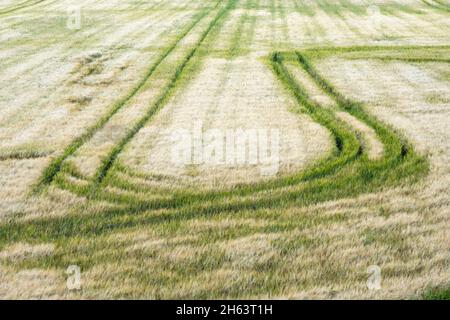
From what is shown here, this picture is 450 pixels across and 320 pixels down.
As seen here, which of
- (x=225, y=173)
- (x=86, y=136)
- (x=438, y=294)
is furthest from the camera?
(x=86, y=136)

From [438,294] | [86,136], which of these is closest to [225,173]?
[86,136]

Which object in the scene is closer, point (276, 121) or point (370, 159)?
point (370, 159)

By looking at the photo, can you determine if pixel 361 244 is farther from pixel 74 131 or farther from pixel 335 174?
pixel 74 131

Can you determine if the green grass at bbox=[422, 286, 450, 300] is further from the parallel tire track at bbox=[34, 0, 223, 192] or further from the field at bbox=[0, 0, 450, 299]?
the parallel tire track at bbox=[34, 0, 223, 192]

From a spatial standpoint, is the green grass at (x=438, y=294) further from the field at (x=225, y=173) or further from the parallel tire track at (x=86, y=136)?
the parallel tire track at (x=86, y=136)

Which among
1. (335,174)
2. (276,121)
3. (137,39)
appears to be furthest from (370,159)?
(137,39)

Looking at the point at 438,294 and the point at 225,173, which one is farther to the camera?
the point at 225,173

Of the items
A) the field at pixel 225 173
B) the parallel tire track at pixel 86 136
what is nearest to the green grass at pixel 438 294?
the field at pixel 225 173

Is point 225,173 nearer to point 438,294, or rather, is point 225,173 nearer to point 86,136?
point 86,136
